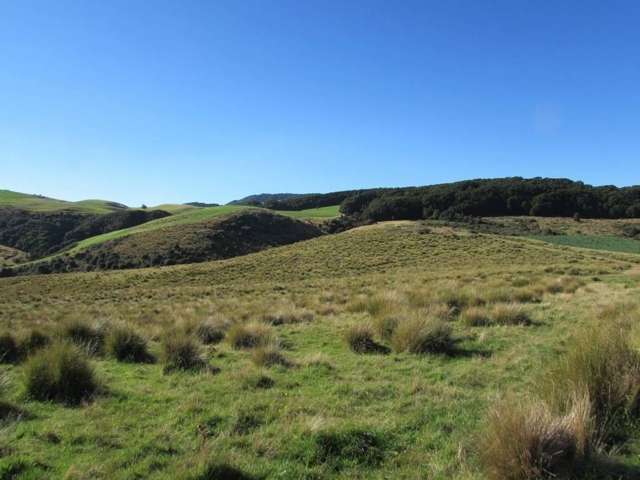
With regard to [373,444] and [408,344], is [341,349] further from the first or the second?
[373,444]

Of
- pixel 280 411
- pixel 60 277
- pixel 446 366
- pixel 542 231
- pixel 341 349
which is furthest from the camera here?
pixel 542 231

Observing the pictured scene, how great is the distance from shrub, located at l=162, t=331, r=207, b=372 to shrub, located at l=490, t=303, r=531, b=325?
6862mm

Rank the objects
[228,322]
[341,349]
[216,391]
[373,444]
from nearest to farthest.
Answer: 1. [373,444]
2. [216,391]
3. [341,349]
4. [228,322]

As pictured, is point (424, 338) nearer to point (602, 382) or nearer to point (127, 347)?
point (602, 382)

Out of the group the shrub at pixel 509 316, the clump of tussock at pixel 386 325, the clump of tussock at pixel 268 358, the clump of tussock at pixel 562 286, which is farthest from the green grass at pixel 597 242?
the clump of tussock at pixel 268 358

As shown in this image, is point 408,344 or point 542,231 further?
point 542,231

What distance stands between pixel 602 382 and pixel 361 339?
16.1 ft

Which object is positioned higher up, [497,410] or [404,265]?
[497,410]

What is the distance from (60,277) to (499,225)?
59.3 metres

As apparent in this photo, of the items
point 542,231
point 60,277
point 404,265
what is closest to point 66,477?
point 404,265

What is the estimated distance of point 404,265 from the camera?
139ft

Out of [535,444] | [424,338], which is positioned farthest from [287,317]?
[535,444]

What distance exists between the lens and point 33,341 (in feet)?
31.1

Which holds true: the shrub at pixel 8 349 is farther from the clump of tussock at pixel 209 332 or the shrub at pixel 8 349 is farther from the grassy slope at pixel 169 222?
the grassy slope at pixel 169 222
